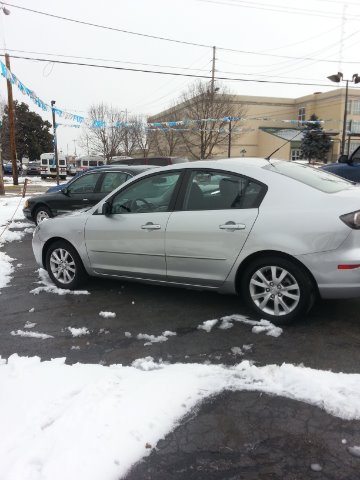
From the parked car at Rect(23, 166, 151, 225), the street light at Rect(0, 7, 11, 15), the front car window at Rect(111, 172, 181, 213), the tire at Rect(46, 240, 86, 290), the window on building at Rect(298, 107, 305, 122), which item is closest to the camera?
the front car window at Rect(111, 172, 181, 213)

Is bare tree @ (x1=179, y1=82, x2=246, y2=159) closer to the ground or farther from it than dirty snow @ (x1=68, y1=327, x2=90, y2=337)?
farther from it

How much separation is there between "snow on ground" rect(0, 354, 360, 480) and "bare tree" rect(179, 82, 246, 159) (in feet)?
122

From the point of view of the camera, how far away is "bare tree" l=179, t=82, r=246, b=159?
4044 centimetres

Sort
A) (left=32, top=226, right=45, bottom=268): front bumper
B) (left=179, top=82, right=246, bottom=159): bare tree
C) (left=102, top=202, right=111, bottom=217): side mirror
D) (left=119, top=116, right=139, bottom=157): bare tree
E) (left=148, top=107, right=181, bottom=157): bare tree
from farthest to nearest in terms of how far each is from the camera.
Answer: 1. (left=119, top=116, right=139, bottom=157): bare tree
2. (left=148, top=107, right=181, bottom=157): bare tree
3. (left=179, top=82, right=246, bottom=159): bare tree
4. (left=32, top=226, right=45, bottom=268): front bumper
5. (left=102, top=202, right=111, bottom=217): side mirror

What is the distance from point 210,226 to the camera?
4.24 metres

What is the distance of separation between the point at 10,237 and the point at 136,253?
5.59 metres

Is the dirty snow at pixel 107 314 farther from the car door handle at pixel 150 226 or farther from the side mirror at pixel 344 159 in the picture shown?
the side mirror at pixel 344 159

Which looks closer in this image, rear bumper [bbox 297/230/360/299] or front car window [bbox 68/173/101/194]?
rear bumper [bbox 297/230/360/299]

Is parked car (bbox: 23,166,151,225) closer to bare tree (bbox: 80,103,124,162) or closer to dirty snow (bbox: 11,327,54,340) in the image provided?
dirty snow (bbox: 11,327,54,340)

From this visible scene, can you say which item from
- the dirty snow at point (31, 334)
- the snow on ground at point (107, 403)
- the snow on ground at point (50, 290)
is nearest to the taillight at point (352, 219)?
the snow on ground at point (107, 403)

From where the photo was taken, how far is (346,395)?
2.89 metres

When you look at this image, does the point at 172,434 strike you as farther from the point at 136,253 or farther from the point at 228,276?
the point at 136,253

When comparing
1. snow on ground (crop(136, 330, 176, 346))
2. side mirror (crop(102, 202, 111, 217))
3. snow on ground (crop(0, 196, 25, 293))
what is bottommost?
snow on ground (crop(0, 196, 25, 293))

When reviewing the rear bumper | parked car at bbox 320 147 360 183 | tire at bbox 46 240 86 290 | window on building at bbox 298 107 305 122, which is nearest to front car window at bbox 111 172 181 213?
tire at bbox 46 240 86 290
